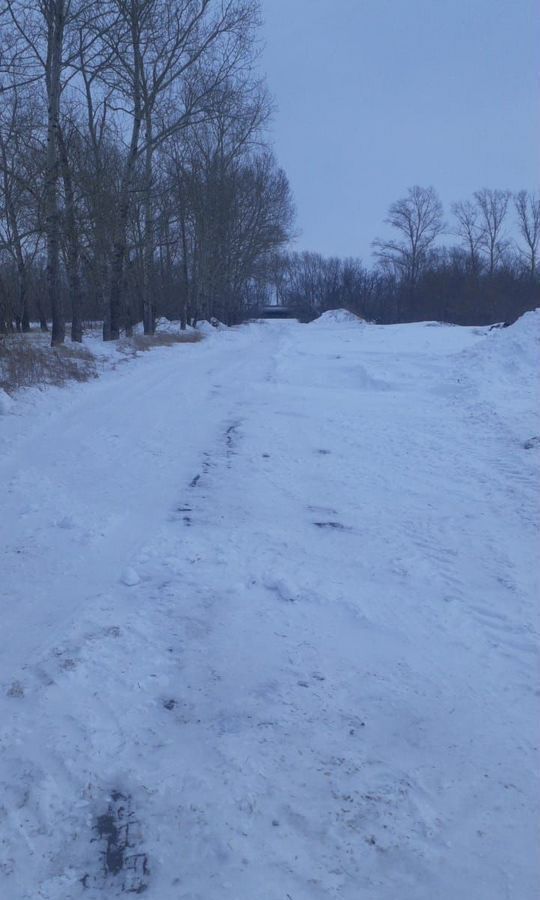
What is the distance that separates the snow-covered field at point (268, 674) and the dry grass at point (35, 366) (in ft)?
12.2

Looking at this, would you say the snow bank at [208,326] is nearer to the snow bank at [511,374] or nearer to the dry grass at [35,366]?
the dry grass at [35,366]

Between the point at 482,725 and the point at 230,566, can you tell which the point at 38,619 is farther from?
the point at 482,725

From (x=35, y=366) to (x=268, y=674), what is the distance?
33.3ft

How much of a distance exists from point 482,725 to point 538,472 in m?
4.38

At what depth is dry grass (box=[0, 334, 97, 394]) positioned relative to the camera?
37.8ft

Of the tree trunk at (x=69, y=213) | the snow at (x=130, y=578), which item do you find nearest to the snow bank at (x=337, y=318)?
the tree trunk at (x=69, y=213)

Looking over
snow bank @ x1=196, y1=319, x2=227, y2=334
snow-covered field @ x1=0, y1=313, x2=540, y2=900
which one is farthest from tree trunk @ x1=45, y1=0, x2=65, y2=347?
snow bank @ x1=196, y1=319, x2=227, y2=334

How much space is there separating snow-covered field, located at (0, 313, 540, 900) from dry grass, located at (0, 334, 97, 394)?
3.71 metres

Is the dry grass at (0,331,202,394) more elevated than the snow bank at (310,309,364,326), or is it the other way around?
the snow bank at (310,309,364,326)

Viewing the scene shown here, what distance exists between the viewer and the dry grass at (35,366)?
37.8 ft

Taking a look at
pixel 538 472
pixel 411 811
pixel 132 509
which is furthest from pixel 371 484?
pixel 411 811

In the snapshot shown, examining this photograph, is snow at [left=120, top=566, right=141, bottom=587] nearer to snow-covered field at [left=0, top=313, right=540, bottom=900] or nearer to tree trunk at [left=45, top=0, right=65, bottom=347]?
snow-covered field at [left=0, top=313, right=540, bottom=900]

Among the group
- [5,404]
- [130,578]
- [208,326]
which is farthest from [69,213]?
[208,326]

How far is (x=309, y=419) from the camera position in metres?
10.5
